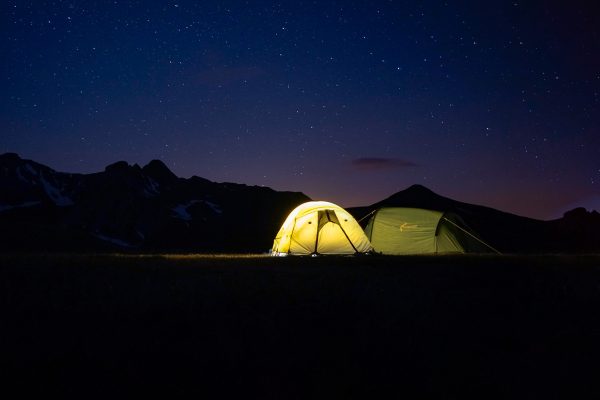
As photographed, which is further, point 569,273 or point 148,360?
point 569,273

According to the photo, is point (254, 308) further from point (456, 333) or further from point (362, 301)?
point (456, 333)

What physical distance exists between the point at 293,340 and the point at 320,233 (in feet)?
48.9

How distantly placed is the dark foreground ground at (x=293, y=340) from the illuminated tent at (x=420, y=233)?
39.3 ft

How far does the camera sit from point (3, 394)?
3.56m

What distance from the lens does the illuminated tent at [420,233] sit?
20422 millimetres

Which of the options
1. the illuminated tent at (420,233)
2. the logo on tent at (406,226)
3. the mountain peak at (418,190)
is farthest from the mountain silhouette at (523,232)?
the mountain peak at (418,190)

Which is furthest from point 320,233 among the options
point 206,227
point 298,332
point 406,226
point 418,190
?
point 206,227

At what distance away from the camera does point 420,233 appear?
20812mm

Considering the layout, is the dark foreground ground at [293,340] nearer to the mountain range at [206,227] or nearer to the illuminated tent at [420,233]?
the illuminated tent at [420,233]

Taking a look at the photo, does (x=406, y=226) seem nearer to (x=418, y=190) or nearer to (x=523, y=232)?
(x=523, y=232)

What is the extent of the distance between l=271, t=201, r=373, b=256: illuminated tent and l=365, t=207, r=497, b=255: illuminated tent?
1.48 metres

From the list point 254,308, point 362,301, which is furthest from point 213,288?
point 362,301

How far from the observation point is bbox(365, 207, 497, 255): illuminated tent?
20.4 m

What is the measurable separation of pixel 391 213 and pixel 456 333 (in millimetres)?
16213
